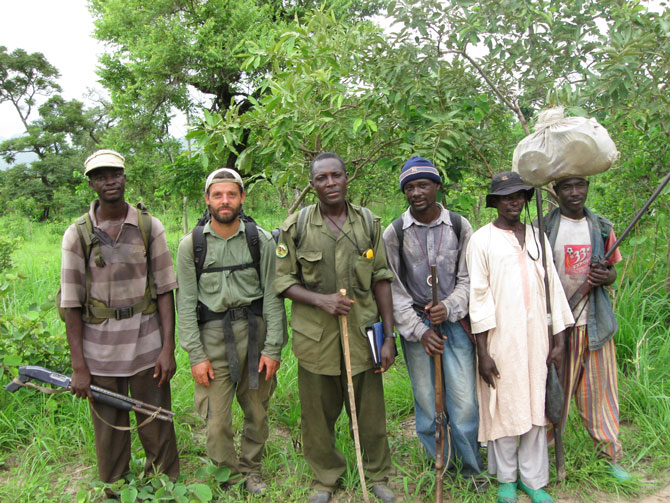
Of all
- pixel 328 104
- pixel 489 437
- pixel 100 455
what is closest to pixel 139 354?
pixel 100 455

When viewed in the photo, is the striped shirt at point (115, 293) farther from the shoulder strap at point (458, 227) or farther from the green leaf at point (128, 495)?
the shoulder strap at point (458, 227)

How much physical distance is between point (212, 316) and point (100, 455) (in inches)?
39.1

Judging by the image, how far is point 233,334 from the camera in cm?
277

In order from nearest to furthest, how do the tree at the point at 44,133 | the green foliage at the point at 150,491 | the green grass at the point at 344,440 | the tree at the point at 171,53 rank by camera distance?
the green foliage at the point at 150,491 < the green grass at the point at 344,440 < the tree at the point at 171,53 < the tree at the point at 44,133

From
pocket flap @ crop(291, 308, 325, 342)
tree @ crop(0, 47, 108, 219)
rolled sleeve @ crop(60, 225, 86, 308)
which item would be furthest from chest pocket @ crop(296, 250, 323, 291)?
tree @ crop(0, 47, 108, 219)

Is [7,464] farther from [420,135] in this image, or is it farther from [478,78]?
[478,78]

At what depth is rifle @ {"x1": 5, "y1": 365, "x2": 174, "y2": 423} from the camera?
104 inches

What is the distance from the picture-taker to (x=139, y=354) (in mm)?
2691

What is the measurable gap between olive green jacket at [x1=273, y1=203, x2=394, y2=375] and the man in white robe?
529mm

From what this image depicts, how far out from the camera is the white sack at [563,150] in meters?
2.55

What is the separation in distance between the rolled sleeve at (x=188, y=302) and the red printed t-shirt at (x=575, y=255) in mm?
2023

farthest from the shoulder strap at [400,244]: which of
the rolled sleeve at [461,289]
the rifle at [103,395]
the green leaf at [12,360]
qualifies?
the green leaf at [12,360]

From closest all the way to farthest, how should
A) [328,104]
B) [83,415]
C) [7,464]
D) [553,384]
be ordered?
[553,384], [7,464], [83,415], [328,104]

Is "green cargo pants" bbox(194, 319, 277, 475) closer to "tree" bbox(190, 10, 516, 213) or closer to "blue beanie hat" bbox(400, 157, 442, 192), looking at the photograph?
"blue beanie hat" bbox(400, 157, 442, 192)
